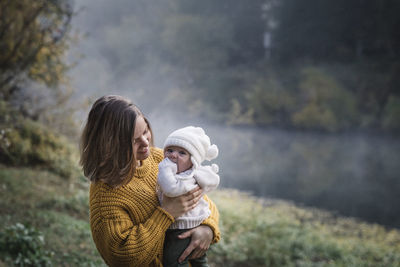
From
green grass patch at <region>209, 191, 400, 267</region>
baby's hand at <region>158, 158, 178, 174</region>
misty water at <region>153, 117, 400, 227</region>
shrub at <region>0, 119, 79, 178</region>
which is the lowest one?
misty water at <region>153, 117, 400, 227</region>

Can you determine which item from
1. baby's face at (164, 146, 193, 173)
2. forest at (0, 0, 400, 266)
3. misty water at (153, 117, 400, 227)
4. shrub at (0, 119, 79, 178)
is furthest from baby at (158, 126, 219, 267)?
misty water at (153, 117, 400, 227)

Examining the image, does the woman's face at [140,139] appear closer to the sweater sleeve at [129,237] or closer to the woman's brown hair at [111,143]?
the woman's brown hair at [111,143]

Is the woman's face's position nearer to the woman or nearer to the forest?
the woman

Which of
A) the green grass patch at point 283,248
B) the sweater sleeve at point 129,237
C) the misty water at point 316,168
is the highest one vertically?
the sweater sleeve at point 129,237

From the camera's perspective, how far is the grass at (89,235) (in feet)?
12.8

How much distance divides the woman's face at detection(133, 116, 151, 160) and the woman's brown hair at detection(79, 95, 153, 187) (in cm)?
3

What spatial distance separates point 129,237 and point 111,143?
0.44 meters

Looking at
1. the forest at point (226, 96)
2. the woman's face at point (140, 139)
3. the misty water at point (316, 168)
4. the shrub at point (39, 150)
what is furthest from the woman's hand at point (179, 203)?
the misty water at point (316, 168)

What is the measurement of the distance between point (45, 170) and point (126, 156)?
228 inches

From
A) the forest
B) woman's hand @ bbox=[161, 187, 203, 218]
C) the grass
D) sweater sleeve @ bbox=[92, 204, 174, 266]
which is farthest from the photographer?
the forest

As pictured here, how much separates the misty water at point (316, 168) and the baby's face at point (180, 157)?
984 cm

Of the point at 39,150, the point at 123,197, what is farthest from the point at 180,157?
the point at 39,150

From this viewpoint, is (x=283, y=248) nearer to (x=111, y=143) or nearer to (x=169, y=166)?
(x=169, y=166)

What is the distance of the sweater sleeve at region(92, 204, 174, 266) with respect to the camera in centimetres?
157
